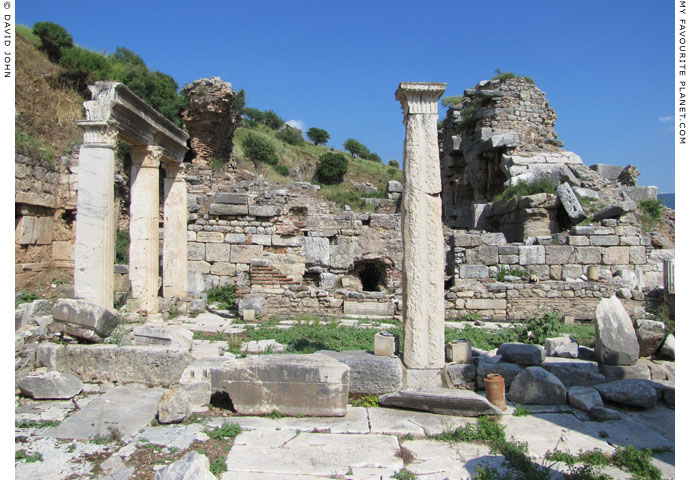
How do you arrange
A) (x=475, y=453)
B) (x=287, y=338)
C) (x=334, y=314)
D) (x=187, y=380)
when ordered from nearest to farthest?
(x=475, y=453)
(x=187, y=380)
(x=287, y=338)
(x=334, y=314)

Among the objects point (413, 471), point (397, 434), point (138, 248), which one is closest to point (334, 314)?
point (138, 248)

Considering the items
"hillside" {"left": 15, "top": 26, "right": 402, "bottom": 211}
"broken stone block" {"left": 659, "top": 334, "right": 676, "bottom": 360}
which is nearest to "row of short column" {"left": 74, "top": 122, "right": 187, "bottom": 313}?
"hillside" {"left": 15, "top": 26, "right": 402, "bottom": 211}

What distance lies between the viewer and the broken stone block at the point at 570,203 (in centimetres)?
1348

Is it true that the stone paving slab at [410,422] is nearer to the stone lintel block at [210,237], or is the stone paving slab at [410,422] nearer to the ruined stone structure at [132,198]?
the ruined stone structure at [132,198]

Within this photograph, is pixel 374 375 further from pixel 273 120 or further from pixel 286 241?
pixel 273 120

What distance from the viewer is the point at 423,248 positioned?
19.8 feet

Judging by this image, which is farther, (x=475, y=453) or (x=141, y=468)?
(x=475, y=453)

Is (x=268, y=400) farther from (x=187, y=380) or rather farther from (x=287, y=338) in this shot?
(x=287, y=338)

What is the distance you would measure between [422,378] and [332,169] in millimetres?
30380

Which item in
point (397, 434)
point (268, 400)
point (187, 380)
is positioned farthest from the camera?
point (187, 380)

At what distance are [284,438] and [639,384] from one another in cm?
447

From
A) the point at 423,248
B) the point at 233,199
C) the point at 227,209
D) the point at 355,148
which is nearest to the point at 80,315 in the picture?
the point at 423,248

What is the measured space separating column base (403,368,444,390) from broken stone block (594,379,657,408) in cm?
205

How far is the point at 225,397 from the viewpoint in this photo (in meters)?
5.77
